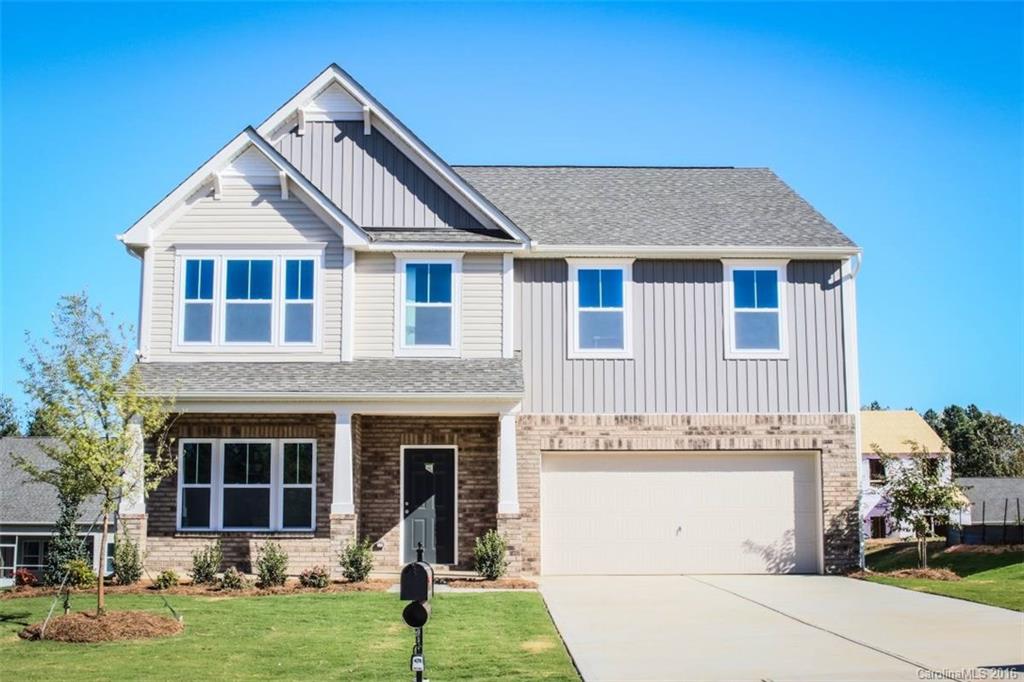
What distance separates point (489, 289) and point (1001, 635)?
11075 millimetres

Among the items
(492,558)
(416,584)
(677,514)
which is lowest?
(492,558)

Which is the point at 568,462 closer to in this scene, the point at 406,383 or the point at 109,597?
the point at 406,383

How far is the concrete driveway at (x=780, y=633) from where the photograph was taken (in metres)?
10.4

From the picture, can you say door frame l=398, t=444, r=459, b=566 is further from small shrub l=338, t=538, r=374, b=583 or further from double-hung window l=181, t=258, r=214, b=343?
double-hung window l=181, t=258, r=214, b=343

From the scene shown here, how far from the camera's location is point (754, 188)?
79.4 feet

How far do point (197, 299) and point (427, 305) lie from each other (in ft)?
14.0

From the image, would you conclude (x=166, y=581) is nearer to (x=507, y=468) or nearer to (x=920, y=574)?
→ (x=507, y=468)

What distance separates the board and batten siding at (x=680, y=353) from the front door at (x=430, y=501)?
2057 mm

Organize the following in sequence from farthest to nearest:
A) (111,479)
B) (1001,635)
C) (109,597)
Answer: (109,597)
(111,479)
(1001,635)

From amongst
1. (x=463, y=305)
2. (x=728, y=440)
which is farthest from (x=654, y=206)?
(x=728, y=440)

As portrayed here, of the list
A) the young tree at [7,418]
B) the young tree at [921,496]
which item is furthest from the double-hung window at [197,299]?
the young tree at [7,418]

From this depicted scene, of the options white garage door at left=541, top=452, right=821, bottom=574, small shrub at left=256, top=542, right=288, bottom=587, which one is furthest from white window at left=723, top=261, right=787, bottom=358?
small shrub at left=256, top=542, right=288, bottom=587

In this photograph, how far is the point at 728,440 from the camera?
819 inches

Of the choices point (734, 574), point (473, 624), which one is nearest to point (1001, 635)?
point (473, 624)
